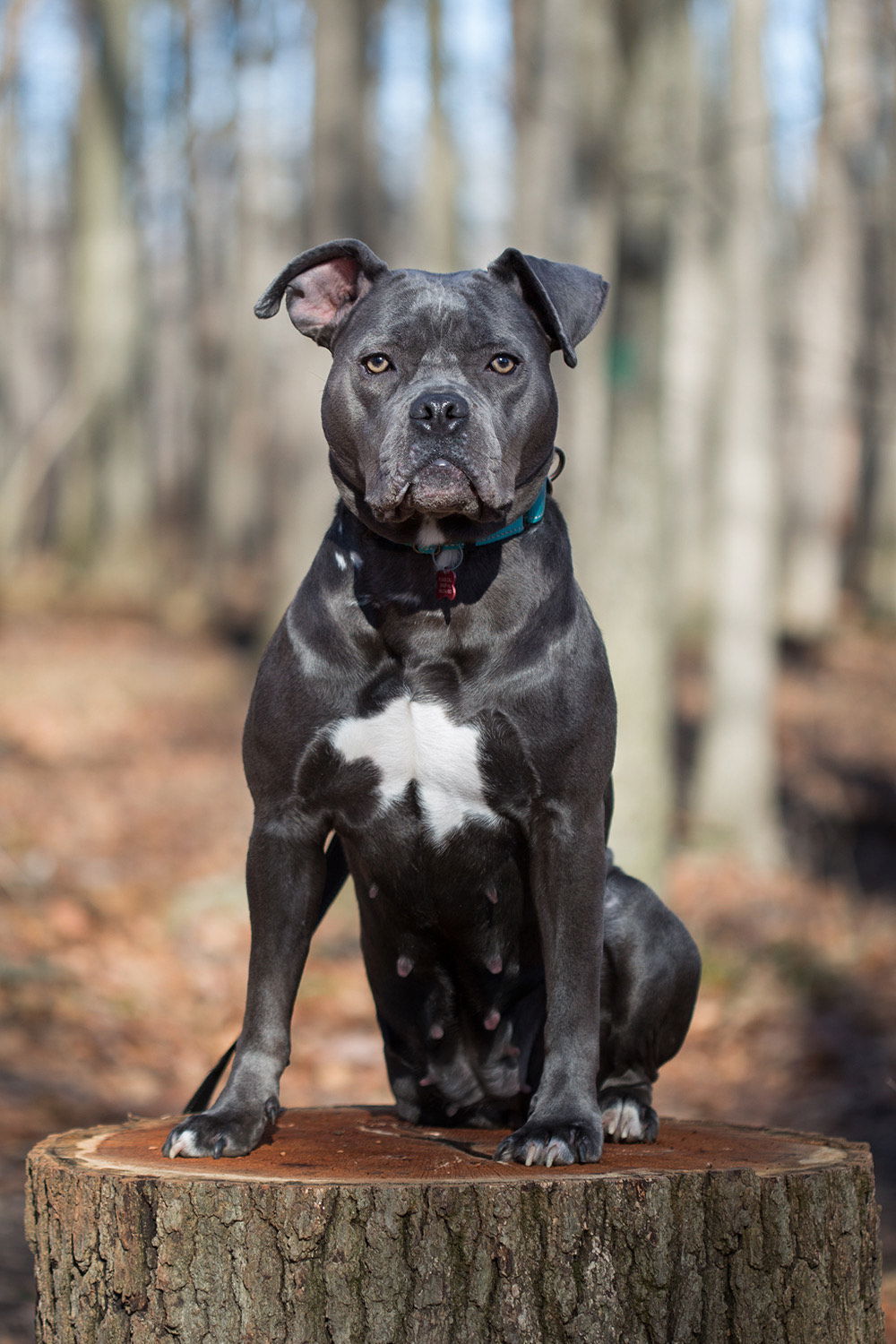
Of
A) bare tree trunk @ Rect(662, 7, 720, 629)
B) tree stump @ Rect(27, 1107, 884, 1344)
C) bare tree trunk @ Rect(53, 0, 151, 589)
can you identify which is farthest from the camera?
bare tree trunk @ Rect(662, 7, 720, 629)

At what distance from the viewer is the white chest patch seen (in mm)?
3236

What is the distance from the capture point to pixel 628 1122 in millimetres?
3445

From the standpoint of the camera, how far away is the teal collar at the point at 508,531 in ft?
10.7

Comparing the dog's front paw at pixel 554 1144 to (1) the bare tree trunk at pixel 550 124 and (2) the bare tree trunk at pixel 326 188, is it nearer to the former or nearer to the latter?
(1) the bare tree trunk at pixel 550 124

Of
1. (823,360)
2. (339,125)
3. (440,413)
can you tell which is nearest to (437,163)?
(823,360)

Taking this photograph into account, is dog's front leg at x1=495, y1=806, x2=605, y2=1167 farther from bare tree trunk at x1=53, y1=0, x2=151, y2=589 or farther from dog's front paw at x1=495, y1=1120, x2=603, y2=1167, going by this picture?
bare tree trunk at x1=53, y1=0, x2=151, y2=589

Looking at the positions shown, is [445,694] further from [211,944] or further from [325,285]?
[211,944]

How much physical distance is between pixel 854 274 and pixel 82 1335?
23535 mm

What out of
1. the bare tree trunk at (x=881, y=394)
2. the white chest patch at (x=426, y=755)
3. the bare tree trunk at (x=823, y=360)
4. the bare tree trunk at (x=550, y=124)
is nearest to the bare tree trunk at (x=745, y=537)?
the bare tree trunk at (x=881, y=394)

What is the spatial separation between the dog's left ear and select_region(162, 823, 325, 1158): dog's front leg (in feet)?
4.27

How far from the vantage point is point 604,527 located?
8.30 m

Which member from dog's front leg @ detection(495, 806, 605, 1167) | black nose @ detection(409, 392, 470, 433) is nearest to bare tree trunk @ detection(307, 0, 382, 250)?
black nose @ detection(409, 392, 470, 433)

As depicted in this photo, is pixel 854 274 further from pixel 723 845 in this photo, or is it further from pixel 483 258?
pixel 723 845

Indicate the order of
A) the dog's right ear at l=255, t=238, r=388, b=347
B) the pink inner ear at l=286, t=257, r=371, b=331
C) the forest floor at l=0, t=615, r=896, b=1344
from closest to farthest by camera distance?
1. the dog's right ear at l=255, t=238, r=388, b=347
2. the pink inner ear at l=286, t=257, r=371, b=331
3. the forest floor at l=0, t=615, r=896, b=1344
